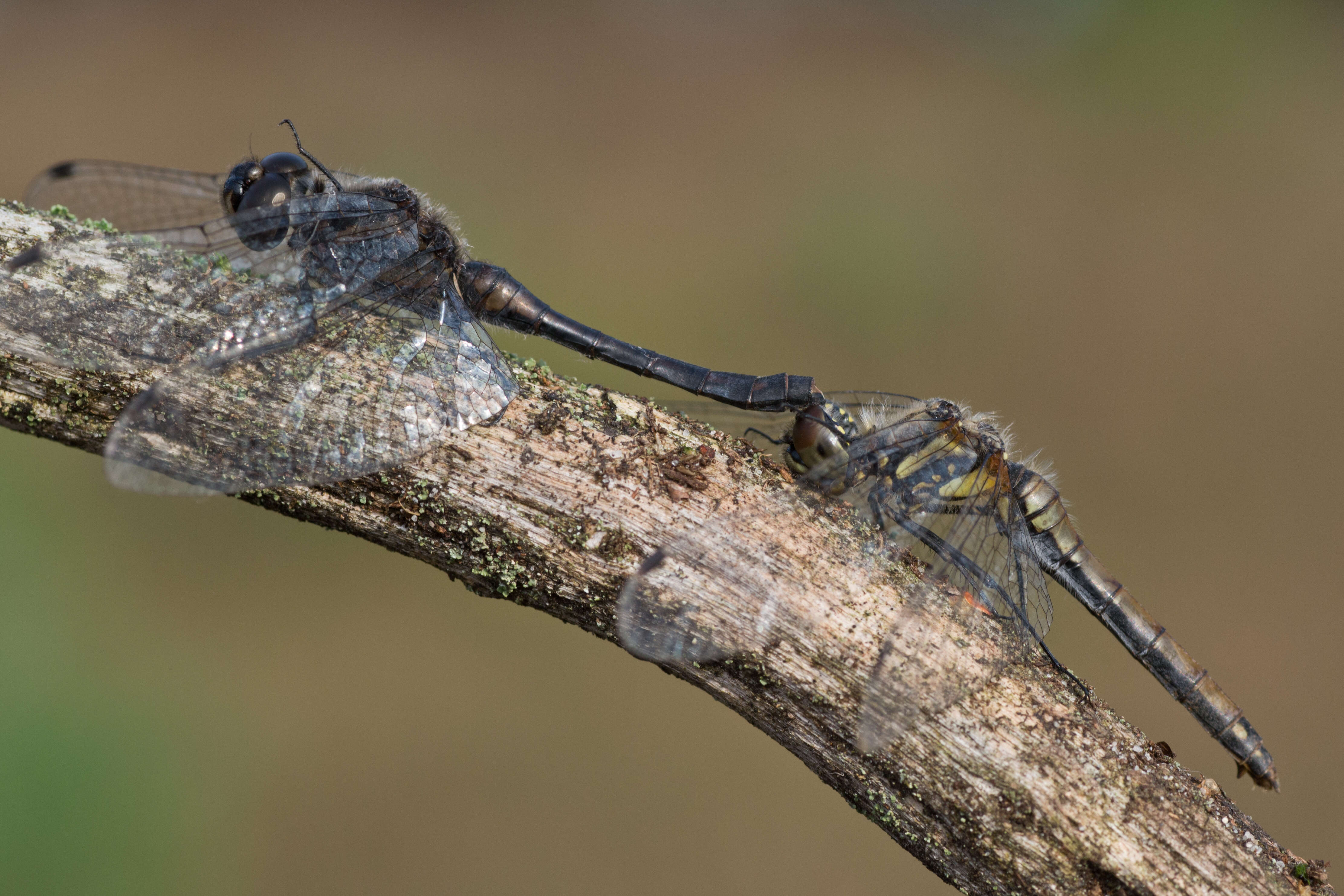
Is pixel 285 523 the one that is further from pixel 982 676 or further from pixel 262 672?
pixel 982 676

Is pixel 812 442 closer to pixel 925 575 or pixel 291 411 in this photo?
pixel 925 575

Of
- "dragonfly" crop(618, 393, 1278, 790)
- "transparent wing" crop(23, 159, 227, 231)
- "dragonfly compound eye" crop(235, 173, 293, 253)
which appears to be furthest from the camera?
"transparent wing" crop(23, 159, 227, 231)

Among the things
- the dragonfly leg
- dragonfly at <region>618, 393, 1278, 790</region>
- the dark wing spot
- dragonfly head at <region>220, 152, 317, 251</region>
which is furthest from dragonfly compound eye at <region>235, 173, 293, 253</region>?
the dragonfly leg

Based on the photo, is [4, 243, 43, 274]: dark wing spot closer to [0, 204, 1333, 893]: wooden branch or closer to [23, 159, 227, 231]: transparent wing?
[0, 204, 1333, 893]: wooden branch

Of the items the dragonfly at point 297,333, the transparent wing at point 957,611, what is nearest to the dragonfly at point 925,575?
the transparent wing at point 957,611

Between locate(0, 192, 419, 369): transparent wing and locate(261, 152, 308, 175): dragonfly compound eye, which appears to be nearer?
locate(0, 192, 419, 369): transparent wing

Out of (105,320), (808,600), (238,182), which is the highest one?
(238,182)

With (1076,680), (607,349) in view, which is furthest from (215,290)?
(1076,680)
